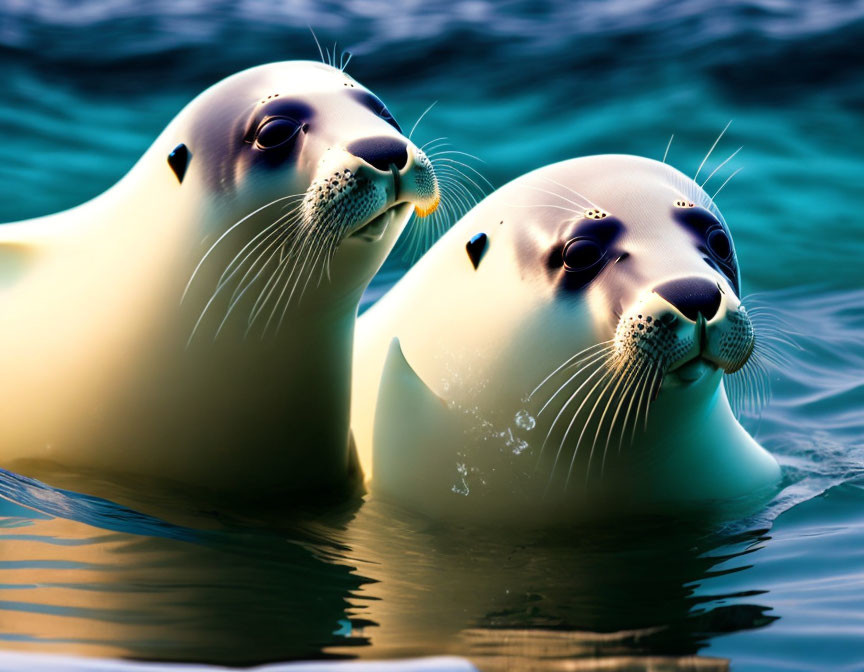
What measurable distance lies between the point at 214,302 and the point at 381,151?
2.31 feet

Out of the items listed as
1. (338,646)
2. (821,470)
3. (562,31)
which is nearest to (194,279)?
(338,646)

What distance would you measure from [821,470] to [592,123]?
573cm

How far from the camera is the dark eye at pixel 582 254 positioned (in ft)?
11.9

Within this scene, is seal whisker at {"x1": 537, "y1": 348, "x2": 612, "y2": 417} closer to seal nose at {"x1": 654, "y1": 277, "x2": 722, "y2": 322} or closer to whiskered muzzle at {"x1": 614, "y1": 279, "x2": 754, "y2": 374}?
whiskered muzzle at {"x1": 614, "y1": 279, "x2": 754, "y2": 374}

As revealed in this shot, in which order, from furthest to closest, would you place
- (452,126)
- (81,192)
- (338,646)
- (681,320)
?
1. (452,126)
2. (81,192)
3. (681,320)
4. (338,646)

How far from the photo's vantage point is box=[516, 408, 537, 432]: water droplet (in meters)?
3.70

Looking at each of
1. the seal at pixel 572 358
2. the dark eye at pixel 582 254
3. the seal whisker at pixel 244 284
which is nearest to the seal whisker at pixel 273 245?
the seal whisker at pixel 244 284

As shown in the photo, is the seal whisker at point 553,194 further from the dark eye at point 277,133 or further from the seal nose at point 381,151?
the dark eye at point 277,133

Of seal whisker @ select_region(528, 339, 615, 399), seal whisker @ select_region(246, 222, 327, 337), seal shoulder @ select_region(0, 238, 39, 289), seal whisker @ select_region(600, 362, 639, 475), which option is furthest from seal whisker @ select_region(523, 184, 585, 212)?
seal shoulder @ select_region(0, 238, 39, 289)

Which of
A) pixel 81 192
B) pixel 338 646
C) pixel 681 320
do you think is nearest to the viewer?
pixel 338 646

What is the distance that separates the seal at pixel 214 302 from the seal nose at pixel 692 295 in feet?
2.61

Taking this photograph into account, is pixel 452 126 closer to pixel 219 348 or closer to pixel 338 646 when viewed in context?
pixel 219 348

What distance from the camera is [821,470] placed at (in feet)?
15.2

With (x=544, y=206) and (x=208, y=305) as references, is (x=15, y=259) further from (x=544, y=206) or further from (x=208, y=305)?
(x=544, y=206)
